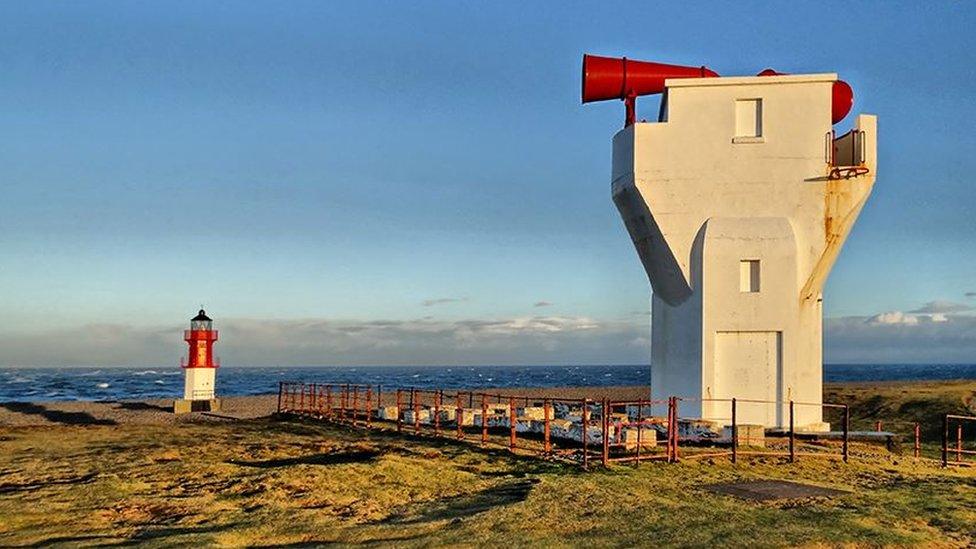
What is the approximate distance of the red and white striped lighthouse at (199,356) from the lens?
32.5 metres

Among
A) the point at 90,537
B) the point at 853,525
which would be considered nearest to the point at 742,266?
the point at 853,525

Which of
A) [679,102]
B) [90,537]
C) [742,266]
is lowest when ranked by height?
[90,537]

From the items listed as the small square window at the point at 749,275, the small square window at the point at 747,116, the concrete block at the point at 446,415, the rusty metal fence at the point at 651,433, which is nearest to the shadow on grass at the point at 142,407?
the rusty metal fence at the point at 651,433

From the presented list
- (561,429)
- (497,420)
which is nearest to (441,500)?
(561,429)

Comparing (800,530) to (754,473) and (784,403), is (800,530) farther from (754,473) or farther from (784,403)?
(784,403)

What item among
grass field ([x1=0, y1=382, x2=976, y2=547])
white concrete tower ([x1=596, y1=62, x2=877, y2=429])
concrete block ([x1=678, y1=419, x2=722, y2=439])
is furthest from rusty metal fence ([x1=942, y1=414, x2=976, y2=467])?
concrete block ([x1=678, y1=419, x2=722, y2=439])

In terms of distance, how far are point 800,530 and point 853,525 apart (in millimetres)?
771

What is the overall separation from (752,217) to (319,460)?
10.5 metres

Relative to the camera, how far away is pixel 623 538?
9.30 m

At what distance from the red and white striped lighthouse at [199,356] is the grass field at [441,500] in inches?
551

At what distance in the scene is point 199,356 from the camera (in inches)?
1282

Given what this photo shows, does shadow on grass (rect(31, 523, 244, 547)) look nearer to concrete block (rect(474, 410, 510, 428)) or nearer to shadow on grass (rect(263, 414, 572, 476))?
shadow on grass (rect(263, 414, 572, 476))

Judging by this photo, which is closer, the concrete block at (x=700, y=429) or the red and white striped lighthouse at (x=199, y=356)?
the concrete block at (x=700, y=429)

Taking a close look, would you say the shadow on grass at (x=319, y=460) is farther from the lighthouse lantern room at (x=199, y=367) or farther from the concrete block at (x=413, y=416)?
the lighthouse lantern room at (x=199, y=367)
